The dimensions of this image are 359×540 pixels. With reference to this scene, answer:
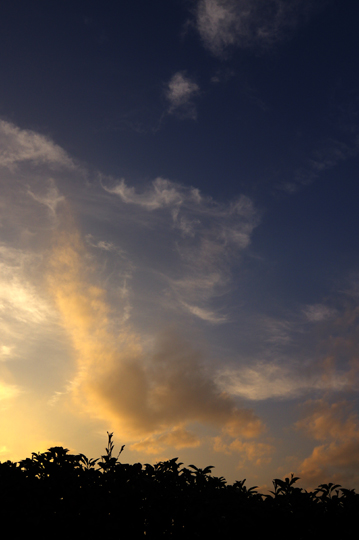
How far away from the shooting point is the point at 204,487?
15.6 m

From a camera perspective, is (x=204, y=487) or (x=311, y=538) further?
(x=204, y=487)

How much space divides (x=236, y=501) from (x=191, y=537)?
193 cm

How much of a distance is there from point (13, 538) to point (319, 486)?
10541mm

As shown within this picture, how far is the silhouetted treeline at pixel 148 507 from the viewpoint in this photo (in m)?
14.0

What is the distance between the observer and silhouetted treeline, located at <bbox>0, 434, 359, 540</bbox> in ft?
46.0

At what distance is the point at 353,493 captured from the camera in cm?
1500

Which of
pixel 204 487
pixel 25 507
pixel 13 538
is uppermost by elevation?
pixel 204 487

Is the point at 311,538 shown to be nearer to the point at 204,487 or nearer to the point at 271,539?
the point at 271,539

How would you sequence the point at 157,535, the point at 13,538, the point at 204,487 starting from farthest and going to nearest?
the point at 204,487 < the point at 157,535 < the point at 13,538

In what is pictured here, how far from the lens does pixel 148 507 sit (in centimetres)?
1479

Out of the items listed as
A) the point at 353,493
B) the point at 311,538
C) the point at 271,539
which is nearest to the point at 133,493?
the point at 271,539

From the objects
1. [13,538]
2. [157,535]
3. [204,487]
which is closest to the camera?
[13,538]

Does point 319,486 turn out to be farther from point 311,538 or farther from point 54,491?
point 54,491

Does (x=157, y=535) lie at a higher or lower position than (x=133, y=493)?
lower
